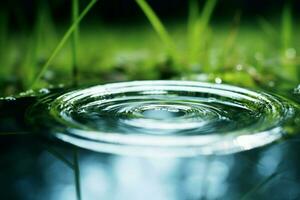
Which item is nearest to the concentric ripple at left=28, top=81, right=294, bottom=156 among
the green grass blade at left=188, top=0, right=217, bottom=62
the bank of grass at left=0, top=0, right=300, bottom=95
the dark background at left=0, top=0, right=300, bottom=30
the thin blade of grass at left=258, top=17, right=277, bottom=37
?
the bank of grass at left=0, top=0, right=300, bottom=95

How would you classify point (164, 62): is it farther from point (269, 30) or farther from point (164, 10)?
point (164, 10)

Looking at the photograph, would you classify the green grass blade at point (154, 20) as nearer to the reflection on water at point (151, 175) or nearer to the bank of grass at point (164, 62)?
the bank of grass at point (164, 62)

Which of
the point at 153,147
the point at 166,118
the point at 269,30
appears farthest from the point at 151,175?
the point at 269,30

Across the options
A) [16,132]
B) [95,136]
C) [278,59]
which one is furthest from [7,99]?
[278,59]

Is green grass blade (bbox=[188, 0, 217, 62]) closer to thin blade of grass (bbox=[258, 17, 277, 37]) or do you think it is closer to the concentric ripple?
thin blade of grass (bbox=[258, 17, 277, 37])

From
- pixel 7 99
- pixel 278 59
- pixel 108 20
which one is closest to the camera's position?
pixel 7 99

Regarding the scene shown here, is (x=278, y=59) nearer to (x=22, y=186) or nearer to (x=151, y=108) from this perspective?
(x=151, y=108)

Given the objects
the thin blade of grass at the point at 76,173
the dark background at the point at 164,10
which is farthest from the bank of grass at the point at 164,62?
the dark background at the point at 164,10
